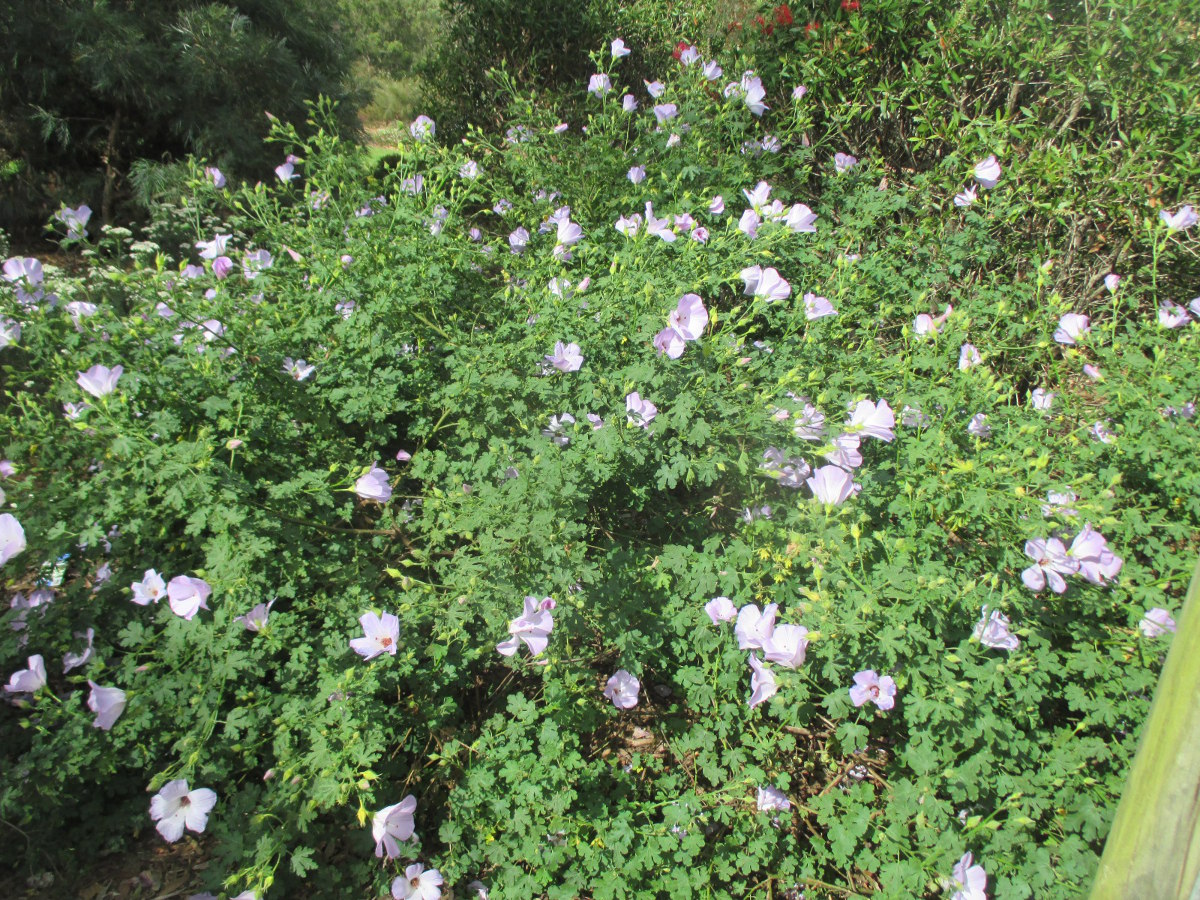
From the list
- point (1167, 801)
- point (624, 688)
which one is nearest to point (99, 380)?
point (624, 688)

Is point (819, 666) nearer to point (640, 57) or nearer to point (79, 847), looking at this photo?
point (79, 847)

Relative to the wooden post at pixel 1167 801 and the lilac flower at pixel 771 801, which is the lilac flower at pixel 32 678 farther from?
the wooden post at pixel 1167 801

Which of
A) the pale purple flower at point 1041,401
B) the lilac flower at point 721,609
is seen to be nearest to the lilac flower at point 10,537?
the lilac flower at point 721,609

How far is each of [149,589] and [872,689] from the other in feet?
6.83

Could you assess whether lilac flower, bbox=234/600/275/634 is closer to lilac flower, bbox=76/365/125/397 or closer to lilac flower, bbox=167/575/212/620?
lilac flower, bbox=167/575/212/620

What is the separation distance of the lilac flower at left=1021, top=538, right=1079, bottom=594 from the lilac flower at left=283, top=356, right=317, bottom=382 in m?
2.41

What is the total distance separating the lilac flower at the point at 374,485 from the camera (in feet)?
6.79

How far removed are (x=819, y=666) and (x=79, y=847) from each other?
232 cm

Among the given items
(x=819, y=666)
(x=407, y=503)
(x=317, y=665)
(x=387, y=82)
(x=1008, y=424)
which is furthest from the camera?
(x=387, y=82)

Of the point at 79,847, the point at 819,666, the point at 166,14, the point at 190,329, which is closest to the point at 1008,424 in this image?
the point at 819,666

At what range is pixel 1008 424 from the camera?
2.32 meters

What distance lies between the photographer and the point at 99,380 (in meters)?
1.88

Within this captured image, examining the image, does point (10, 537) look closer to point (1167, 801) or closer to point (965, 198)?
point (1167, 801)

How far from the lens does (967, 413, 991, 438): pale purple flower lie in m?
2.27
